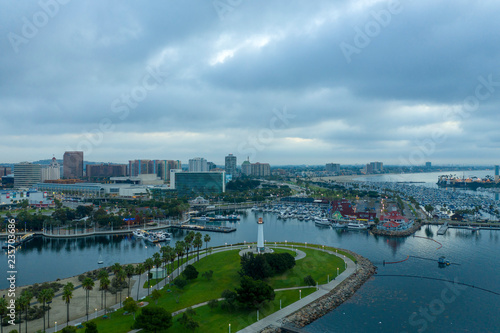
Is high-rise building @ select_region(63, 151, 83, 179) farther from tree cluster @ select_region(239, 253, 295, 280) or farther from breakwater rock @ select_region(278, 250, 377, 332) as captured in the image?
breakwater rock @ select_region(278, 250, 377, 332)

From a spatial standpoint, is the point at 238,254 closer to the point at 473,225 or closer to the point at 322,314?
the point at 322,314

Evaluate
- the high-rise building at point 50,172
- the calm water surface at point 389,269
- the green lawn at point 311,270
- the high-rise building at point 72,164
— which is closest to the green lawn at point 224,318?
the calm water surface at point 389,269

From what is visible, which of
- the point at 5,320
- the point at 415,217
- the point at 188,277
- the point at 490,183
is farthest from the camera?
the point at 490,183

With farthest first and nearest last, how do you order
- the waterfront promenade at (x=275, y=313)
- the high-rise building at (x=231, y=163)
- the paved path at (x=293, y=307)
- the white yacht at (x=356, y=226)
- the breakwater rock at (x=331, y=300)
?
the high-rise building at (x=231, y=163) < the white yacht at (x=356, y=226) < the breakwater rock at (x=331, y=300) < the waterfront promenade at (x=275, y=313) < the paved path at (x=293, y=307)

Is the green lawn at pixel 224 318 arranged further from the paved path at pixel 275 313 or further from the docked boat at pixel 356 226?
the docked boat at pixel 356 226

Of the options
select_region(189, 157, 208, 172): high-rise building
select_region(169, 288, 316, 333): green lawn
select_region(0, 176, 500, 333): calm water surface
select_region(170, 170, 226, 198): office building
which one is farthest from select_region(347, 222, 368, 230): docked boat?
select_region(189, 157, 208, 172): high-rise building

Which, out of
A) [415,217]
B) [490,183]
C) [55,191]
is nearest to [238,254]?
[415,217]

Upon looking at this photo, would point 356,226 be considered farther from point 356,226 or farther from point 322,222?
point 322,222
